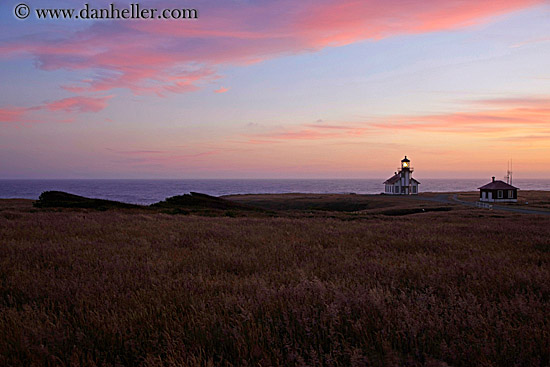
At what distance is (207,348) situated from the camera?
13.7ft

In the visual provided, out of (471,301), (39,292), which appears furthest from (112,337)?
(471,301)

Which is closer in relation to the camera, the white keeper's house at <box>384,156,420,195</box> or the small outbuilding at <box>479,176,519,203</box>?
the small outbuilding at <box>479,176,519,203</box>

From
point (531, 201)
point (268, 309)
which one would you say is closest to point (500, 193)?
point (531, 201)

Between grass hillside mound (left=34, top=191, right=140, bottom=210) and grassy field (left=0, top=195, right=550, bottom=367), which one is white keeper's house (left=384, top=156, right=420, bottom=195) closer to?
grass hillside mound (left=34, top=191, right=140, bottom=210)

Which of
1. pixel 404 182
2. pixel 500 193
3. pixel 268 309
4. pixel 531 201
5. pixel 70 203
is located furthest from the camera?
pixel 404 182

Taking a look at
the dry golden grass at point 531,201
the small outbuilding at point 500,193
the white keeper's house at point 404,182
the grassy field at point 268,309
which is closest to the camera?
the grassy field at point 268,309

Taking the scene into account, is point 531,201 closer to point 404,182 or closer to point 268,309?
point 404,182

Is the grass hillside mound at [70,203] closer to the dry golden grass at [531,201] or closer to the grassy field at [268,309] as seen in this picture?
the grassy field at [268,309]

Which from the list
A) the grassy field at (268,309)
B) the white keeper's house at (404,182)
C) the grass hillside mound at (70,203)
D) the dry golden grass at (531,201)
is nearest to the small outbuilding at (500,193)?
the dry golden grass at (531,201)

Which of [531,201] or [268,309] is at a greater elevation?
[268,309]

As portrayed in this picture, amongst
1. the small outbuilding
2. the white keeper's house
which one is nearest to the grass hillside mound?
the small outbuilding

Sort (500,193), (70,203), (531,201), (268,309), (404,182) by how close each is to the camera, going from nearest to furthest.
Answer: (268,309), (70,203), (531,201), (500,193), (404,182)

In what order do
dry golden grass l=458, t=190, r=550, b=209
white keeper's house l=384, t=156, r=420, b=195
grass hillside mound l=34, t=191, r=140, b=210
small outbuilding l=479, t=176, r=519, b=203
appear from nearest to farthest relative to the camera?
grass hillside mound l=34, t=191, r=140, b=210, dry golden grass l=458, t=190, r=550, b=209, small outbuilding l=479, t=176, r=519, b=203, white keeper's house l=384, t=156, r=420, b=195

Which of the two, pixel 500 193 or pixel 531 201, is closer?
pixel 531 201
